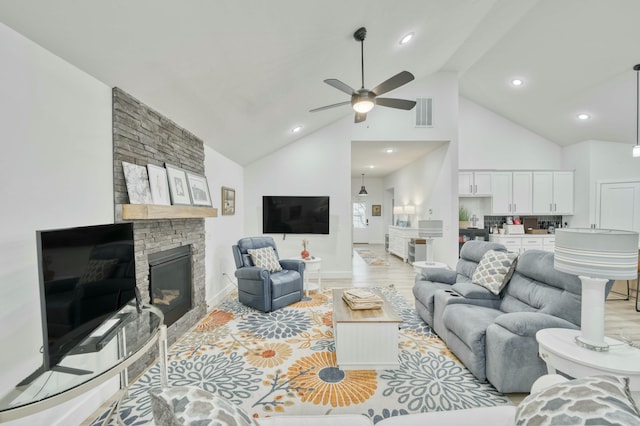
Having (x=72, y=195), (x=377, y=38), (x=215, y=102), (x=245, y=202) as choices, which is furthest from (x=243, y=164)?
(x=72, y=195)

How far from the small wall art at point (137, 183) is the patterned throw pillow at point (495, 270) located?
11.2 ft

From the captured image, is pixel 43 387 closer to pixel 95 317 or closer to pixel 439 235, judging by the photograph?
pixel 95 317

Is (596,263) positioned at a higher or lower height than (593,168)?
lower

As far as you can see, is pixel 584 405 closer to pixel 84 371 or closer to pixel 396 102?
pixel 84 371

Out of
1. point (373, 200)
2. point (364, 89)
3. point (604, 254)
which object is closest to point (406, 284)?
point (364, 89)

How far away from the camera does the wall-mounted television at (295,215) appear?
18.0 ft

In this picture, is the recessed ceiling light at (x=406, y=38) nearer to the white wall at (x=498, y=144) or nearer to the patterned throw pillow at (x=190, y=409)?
the white wall at (x=498, y=144)

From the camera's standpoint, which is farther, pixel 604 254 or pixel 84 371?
pixel 604 254

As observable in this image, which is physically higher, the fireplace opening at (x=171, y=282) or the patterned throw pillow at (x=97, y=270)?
the patterned throw pillow at (x=97, y=270)

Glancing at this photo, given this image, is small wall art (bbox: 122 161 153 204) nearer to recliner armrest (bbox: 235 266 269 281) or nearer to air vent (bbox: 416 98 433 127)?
recliner armrest (bbox: 235 266 269 281)

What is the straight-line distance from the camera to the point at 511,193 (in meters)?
6.32

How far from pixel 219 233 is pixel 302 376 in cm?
271

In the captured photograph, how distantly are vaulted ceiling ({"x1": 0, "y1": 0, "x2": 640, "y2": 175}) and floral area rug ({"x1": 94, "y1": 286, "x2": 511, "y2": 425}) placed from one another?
2.40 meters

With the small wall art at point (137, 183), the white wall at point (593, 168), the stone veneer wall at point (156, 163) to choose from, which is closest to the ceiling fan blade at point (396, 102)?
the stone veneer wall at point (156, 163)
